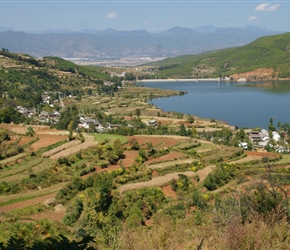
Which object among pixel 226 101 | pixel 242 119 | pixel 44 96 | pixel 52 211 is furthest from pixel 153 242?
pixel 226 101

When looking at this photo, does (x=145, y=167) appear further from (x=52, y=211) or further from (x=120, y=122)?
(x=120, y=122)

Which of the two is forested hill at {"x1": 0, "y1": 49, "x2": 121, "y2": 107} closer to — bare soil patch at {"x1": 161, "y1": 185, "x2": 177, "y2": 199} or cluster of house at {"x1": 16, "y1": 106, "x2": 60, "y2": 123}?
cluster of house at {"x1": 16, "y1": 106, "x2": 60, "y2": 123}

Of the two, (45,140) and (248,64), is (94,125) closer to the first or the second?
(45,140)

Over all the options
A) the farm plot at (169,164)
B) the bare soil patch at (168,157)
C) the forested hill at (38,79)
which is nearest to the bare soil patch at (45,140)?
the bare soil patch at (168,157)

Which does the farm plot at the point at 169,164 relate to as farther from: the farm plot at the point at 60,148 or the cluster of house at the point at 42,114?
the cluster of house at the point at 42,114

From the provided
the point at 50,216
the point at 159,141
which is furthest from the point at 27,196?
the point at 159,141
